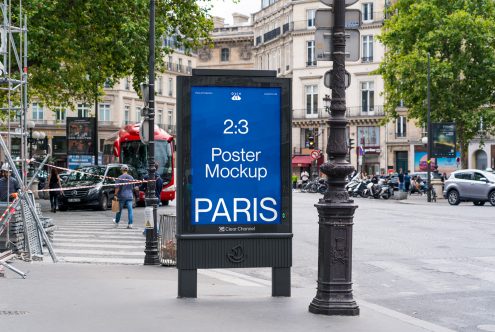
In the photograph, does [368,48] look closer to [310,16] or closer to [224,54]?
[310,16]

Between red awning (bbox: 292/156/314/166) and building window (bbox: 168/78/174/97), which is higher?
building window (bbox: 168/78/174/97)

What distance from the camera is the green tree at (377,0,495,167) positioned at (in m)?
52.4

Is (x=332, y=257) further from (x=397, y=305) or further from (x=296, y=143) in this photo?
(x=296, y=143)

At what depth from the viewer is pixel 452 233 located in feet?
67.6

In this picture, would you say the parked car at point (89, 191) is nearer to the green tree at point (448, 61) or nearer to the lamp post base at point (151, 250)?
the lamp post base at point (151, 250)

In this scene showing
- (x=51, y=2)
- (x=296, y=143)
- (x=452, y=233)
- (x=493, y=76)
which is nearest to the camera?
(x=452, y=233)

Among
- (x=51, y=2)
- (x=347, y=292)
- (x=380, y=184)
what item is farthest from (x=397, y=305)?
(x=380, y=184)

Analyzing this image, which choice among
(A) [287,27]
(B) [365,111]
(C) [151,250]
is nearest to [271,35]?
(A) [287,27]

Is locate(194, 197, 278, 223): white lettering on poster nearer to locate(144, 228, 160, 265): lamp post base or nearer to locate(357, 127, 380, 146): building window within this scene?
locate(144, 228, 160, 265): lamp post base

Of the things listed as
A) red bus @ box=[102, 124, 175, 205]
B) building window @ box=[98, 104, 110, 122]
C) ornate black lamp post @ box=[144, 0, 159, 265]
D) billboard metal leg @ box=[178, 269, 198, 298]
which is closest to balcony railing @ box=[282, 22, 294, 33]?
building window @ box=[98, 104, 110, 122]

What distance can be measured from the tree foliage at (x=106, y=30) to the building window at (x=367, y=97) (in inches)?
1779

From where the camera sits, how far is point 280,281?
9641 mm

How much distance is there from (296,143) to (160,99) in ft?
68.8

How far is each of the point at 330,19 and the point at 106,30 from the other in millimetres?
23732
